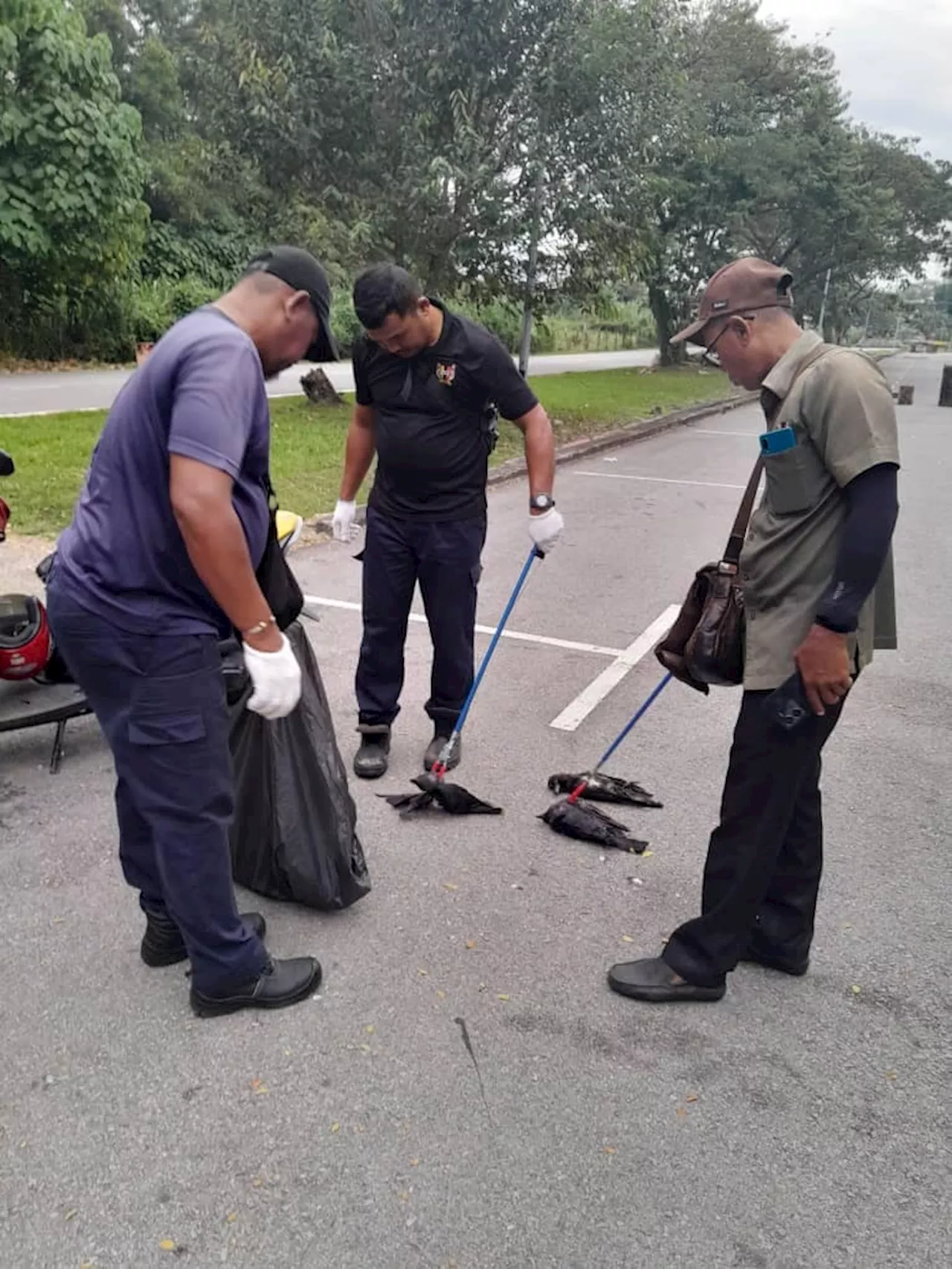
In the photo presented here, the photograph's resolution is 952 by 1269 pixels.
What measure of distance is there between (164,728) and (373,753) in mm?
1947

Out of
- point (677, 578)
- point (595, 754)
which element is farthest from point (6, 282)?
point (595, 754)

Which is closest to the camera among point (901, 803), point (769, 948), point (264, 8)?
point (769, 948)

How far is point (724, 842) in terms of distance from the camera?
2727mm

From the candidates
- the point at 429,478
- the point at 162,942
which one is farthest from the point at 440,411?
the point at 162,942

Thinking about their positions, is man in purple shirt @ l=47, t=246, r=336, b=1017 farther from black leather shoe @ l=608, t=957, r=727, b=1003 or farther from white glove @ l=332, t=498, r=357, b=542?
white glove @ l=332, t=498, r=357, b=542

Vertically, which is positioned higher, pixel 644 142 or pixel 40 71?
pixel 40 71

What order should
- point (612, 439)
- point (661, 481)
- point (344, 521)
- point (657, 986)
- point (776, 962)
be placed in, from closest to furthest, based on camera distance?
point (657, 986) < point (776, 962) < point (344, 521) < point (661, 481) < point (612, 439)

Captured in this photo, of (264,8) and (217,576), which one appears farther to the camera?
(264,8)

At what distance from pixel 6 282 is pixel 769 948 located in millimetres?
20896

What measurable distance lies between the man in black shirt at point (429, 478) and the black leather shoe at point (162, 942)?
1354mm

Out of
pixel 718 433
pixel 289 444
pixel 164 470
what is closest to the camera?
pixel 164 470

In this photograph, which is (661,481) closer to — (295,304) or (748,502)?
(748,502)

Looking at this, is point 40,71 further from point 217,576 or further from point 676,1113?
point 676,1113

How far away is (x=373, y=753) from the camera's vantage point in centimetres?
421
